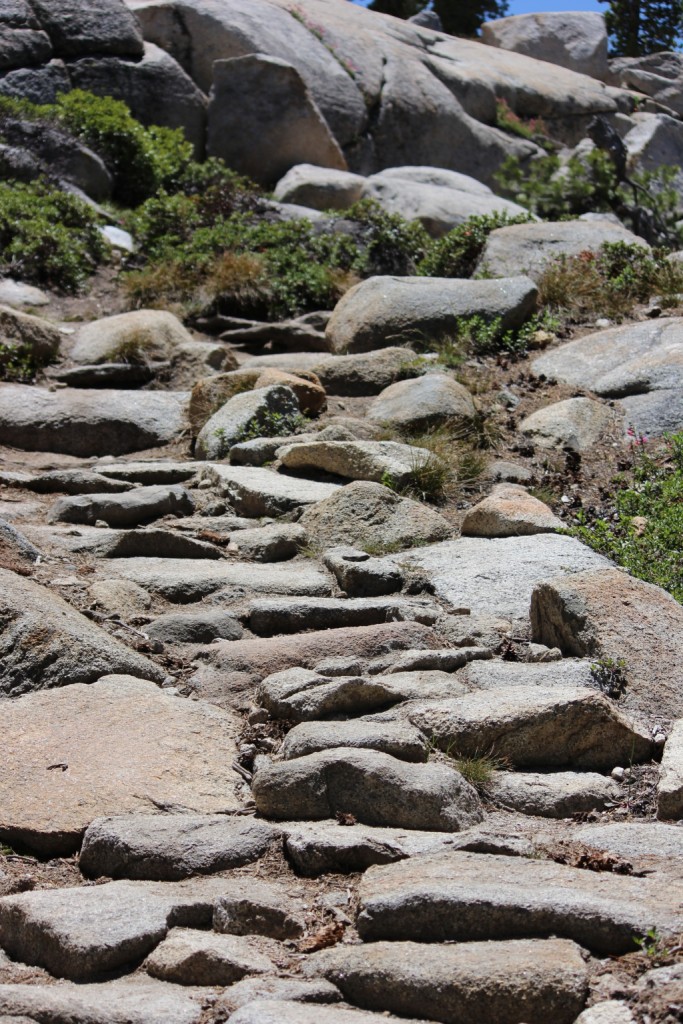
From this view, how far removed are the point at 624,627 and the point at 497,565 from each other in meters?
1.10

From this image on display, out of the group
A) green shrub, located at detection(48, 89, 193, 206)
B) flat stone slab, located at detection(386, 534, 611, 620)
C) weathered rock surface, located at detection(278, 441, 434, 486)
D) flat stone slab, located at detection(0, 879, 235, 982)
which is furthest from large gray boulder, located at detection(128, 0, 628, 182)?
flat stone slab, located at detection(0, 879, 235, 982)

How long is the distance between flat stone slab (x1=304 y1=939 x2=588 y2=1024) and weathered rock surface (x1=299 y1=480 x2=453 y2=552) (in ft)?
11.2

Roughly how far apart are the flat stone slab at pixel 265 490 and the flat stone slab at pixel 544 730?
2560 mm

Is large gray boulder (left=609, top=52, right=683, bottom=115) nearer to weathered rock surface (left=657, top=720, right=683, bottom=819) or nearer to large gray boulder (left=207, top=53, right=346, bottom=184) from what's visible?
large gray boulder (left=207, top=53, right=346, bottom=184)

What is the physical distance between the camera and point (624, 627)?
4.38 metres

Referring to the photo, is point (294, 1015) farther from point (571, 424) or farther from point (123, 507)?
point (571, 424)

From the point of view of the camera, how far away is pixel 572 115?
23.7 m

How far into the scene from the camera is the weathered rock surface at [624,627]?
4.18 meters

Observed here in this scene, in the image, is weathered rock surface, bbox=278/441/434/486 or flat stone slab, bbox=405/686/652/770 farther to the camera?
weathered rock surface, bbox=278/441/434/486

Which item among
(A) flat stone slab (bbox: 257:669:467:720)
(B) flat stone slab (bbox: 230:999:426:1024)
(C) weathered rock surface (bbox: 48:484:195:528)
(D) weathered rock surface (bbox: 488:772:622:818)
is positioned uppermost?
(B) flat stone slab (bbox: 230:999:426:1024)

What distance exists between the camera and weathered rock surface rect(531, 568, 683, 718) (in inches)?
165

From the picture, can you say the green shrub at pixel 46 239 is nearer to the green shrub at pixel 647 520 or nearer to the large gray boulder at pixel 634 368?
the large gray boulder at pixel 634 368

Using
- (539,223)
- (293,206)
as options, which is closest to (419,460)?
(539,223)

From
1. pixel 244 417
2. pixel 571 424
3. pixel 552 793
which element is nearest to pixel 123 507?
pixel 244 417
